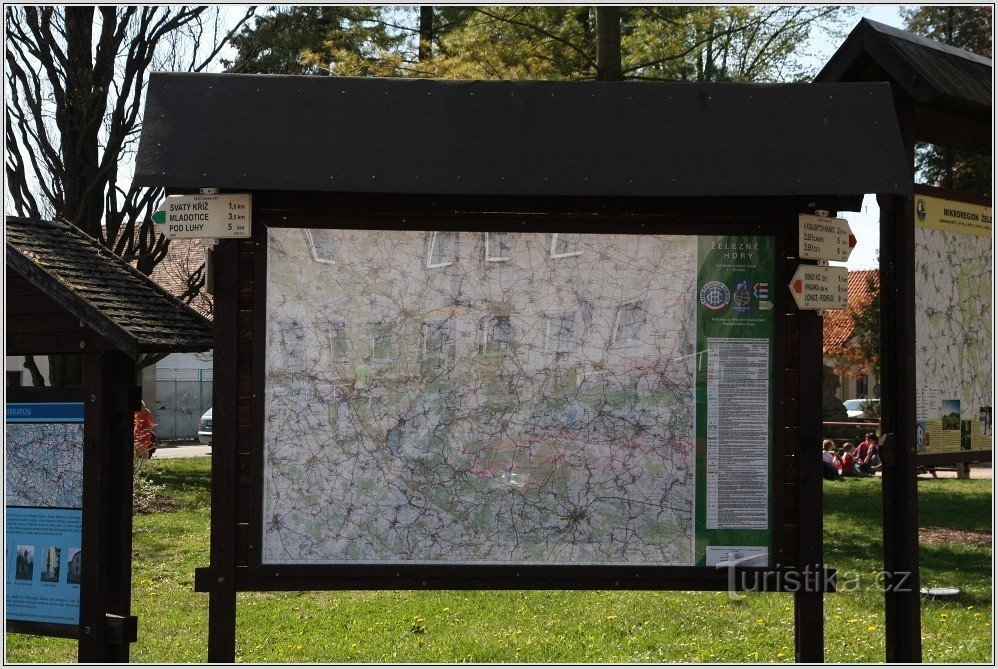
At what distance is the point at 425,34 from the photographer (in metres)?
14.0

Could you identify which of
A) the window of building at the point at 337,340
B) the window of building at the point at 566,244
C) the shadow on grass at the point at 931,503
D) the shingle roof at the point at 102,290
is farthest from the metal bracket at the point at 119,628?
the shadow on grass at the point at 931,503

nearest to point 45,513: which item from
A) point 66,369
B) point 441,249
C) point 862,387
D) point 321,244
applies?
point 321,244

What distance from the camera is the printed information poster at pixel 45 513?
536 centimetres

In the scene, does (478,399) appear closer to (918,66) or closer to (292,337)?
(292,337)

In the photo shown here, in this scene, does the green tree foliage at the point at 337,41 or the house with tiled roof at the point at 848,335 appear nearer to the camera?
the green tree foliage at the point at 337,41

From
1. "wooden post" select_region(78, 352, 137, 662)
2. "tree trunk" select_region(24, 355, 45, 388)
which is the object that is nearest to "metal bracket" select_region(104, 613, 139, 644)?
"wooden post" select_region(78, 352, 137, 662)

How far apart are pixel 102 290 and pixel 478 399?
6.96 ft

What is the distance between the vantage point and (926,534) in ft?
38.1

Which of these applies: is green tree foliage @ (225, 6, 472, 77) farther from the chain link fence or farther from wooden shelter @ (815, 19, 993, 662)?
the chain link fence

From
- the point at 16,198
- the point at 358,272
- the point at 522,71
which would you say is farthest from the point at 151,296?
the point at 16,198

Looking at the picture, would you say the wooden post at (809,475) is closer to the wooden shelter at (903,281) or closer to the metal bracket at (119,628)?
the wooden shelter at (903,281)

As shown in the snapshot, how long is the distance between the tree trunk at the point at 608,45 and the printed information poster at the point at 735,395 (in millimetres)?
7148

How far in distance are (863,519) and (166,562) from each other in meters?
8.24

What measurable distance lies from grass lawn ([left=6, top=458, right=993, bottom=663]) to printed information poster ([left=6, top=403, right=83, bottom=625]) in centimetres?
125
